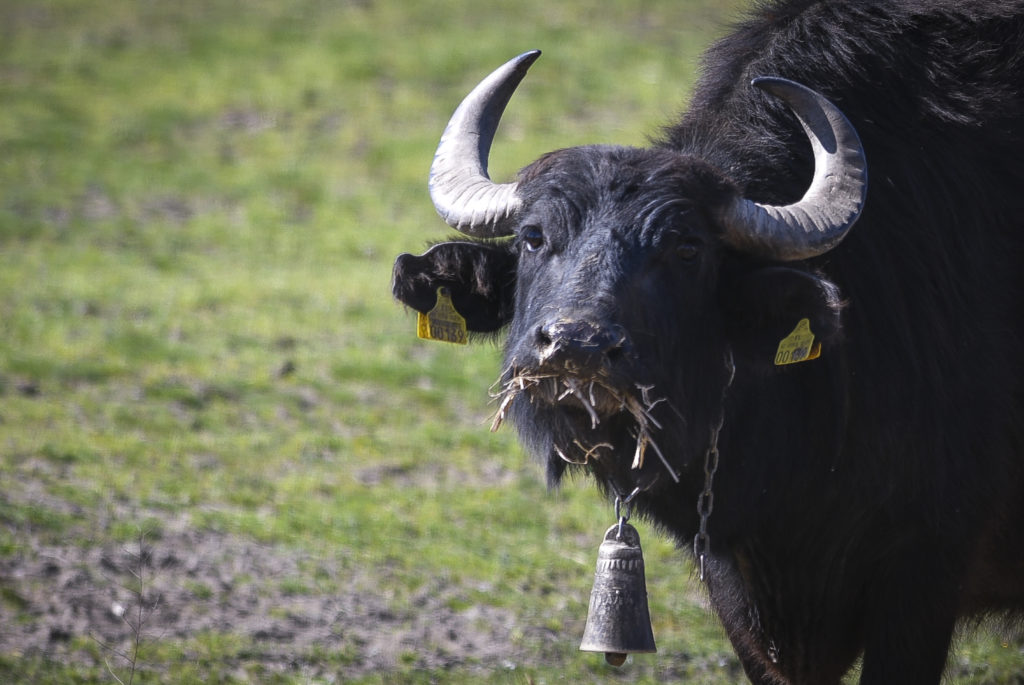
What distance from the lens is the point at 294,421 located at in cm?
826

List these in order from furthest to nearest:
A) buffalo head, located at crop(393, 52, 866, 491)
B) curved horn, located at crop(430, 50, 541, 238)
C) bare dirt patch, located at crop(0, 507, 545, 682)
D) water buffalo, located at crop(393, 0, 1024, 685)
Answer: bare dirt patch, located at crop(0, 507, 545, 682), curved horn, located at crop(430, 50, 541, 238), water buffalo, located at crop(393, 0, 1024, 685), buffalo head, located at crop(393, 52, 866, 491)

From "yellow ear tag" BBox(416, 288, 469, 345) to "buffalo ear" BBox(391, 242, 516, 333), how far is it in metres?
0.03

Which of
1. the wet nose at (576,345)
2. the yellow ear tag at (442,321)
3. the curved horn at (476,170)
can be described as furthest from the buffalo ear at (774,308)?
the yellow ear tag at (442,321)

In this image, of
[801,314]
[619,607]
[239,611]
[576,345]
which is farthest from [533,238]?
[239,611]

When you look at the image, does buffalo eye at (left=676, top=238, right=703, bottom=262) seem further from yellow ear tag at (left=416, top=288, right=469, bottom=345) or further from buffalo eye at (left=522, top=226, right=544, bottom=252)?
yellow ear tag at (left=416, top=288, right=469, bottom=345)

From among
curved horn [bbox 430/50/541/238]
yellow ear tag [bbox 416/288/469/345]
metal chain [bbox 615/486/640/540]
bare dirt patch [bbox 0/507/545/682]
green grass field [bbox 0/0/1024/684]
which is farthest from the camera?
green grass field [bbox 0/0/1024/684]

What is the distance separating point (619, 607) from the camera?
157 inches

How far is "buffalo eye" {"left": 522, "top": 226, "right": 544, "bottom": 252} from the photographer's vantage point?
161 inches

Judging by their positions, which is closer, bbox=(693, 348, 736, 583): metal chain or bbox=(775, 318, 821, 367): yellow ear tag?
bbox=(775, 318, 821, 367): yellow ear tag

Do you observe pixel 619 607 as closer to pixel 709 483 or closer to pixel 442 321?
pixel 709 483

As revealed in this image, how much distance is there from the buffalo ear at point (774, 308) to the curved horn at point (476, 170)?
83 centimetres

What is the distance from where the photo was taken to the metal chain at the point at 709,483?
414 centimetres

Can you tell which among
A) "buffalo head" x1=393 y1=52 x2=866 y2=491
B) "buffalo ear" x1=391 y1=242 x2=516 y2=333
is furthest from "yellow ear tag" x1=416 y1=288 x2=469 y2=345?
"buffalo head" x1=393 y1=52 x2=866 y2=491

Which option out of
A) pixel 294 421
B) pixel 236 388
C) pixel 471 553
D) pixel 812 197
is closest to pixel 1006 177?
pixel 812 197
